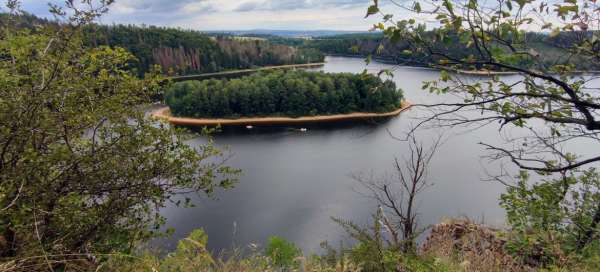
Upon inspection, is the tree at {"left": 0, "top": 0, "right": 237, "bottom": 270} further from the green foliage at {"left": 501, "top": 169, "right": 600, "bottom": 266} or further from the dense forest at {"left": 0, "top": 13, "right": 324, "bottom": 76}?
the dense forest at {"left": 0, "top": 13, "right": 324, "bottom": 76}

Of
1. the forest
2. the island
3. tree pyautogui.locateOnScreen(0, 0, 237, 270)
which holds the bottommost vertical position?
the island

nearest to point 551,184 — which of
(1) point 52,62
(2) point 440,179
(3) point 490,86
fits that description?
(3) point 490,86

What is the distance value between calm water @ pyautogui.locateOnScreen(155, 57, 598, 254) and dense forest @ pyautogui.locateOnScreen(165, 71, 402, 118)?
10.3 meters

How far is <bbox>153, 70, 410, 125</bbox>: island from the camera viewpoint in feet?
111

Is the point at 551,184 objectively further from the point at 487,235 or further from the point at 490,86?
the point at 490,86

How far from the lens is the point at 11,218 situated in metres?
1.94

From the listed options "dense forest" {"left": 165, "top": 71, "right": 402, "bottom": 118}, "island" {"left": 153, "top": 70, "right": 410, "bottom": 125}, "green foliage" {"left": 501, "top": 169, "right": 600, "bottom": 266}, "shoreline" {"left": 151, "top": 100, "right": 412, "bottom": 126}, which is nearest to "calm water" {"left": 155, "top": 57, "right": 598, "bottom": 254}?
"green foliage" {"left": 501, "top": 169, "right": 600, "bottom": 266}

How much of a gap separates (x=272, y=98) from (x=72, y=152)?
32.6m

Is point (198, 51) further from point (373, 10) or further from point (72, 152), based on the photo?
point (373, 10)

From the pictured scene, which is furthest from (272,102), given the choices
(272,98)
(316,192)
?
(316,192)

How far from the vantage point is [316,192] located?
1537cm

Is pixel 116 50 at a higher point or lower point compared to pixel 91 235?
higher

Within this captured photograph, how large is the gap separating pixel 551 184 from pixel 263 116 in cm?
3070

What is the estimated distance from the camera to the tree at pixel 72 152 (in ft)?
6.85
